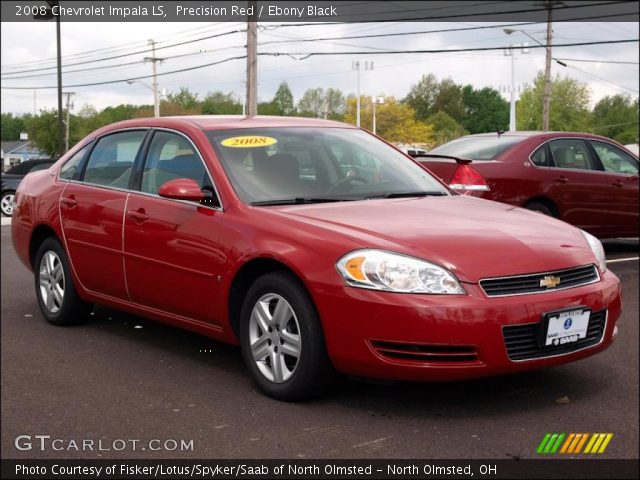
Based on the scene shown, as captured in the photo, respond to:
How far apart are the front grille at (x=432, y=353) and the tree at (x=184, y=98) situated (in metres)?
1.46

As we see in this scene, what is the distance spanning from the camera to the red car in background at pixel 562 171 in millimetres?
1718

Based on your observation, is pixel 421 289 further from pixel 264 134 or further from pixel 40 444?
pixel 40 444

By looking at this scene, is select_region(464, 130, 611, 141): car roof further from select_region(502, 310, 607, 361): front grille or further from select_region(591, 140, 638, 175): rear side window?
select_region(502, 310, 607, 361): front grille

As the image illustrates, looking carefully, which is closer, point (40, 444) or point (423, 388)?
point (40, 444)

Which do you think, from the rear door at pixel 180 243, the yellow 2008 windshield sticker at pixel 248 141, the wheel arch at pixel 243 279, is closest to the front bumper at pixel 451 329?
the wheel arch at pixel 243 279

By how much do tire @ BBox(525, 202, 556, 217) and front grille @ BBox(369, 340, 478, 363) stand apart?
69 cm

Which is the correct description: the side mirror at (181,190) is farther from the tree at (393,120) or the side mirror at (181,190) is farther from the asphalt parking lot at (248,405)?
the tree at (393,120)

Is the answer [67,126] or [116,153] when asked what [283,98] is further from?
[116,153]

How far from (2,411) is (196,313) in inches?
46.5

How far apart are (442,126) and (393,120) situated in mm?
124

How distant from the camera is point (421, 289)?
105 inches

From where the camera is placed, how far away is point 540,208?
208 centimetres

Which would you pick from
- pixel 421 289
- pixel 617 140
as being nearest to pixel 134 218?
pixel 421 289

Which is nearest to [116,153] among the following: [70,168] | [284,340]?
[70,168]
